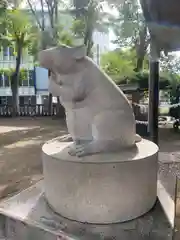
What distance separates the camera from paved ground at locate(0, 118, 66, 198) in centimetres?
331

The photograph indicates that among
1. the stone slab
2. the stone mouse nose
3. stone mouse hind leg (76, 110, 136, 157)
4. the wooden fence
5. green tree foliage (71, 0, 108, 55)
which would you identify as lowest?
the stone slab

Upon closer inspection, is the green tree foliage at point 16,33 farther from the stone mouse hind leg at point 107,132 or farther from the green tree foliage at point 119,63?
the stone mouse hind leg at point 107,132

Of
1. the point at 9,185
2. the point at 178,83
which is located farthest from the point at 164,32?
the point at 178,83

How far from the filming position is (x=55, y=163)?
6.16ft

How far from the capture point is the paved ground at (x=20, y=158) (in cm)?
331

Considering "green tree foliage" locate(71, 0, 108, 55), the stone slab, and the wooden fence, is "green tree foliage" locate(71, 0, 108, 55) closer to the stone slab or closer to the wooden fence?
the wooden fence

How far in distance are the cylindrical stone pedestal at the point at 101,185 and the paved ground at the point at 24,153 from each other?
4.21ft

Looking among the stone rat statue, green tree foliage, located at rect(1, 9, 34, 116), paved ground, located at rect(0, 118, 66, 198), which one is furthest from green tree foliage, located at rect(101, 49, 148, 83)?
the stone rat statue

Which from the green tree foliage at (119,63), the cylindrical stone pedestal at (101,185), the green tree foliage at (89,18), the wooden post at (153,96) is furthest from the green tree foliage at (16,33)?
the cylindrical stone pedestal at (101,185)

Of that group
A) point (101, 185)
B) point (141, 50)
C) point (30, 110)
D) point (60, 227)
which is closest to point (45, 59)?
point (101, 185)

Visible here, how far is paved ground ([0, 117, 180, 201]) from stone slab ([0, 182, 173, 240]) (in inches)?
35.6

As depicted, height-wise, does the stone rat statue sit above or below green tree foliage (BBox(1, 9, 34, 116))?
below

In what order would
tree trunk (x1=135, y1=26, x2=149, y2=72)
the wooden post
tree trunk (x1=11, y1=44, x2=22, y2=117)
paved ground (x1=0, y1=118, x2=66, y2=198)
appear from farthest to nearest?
tree trunk (x1=11, y1=44, x2=22, y2=117) < tree trunk (x1=135, y1=26, x2=149, y2=72) < the wooden post < paved ground (x1=0, y1=118, x2=66, y2=198)

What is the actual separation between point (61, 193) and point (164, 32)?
1250 mm
